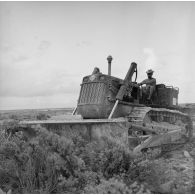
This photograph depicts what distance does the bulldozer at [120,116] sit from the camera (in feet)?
26.3

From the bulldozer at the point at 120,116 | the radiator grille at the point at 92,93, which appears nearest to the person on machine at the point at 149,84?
the bulldozer at the point at 120,116

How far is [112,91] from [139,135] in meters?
1.67

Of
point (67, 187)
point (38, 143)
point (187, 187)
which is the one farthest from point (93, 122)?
point (187, 187)

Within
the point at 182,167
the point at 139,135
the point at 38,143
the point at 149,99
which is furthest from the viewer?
the point at 149,99

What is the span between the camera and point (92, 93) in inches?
385

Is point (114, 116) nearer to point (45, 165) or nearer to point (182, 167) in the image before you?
point (182, 167)

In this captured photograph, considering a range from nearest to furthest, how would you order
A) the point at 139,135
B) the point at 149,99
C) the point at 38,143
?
the point at 38,143 → the point at 139,135 → the point at 149,99

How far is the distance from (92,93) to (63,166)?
423 centimetres

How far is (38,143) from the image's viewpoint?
6.44 meters

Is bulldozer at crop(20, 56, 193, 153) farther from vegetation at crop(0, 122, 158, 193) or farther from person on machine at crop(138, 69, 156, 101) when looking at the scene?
vegetation at crop(0, 122, 158, 193)

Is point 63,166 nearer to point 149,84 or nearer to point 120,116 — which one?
point 120,116

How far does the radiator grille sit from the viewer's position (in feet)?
31.3

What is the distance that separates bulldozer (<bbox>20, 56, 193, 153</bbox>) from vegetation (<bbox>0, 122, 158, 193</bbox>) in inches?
41.4

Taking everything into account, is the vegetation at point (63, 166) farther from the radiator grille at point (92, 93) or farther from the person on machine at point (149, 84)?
the person on machine at point (149, 84)
